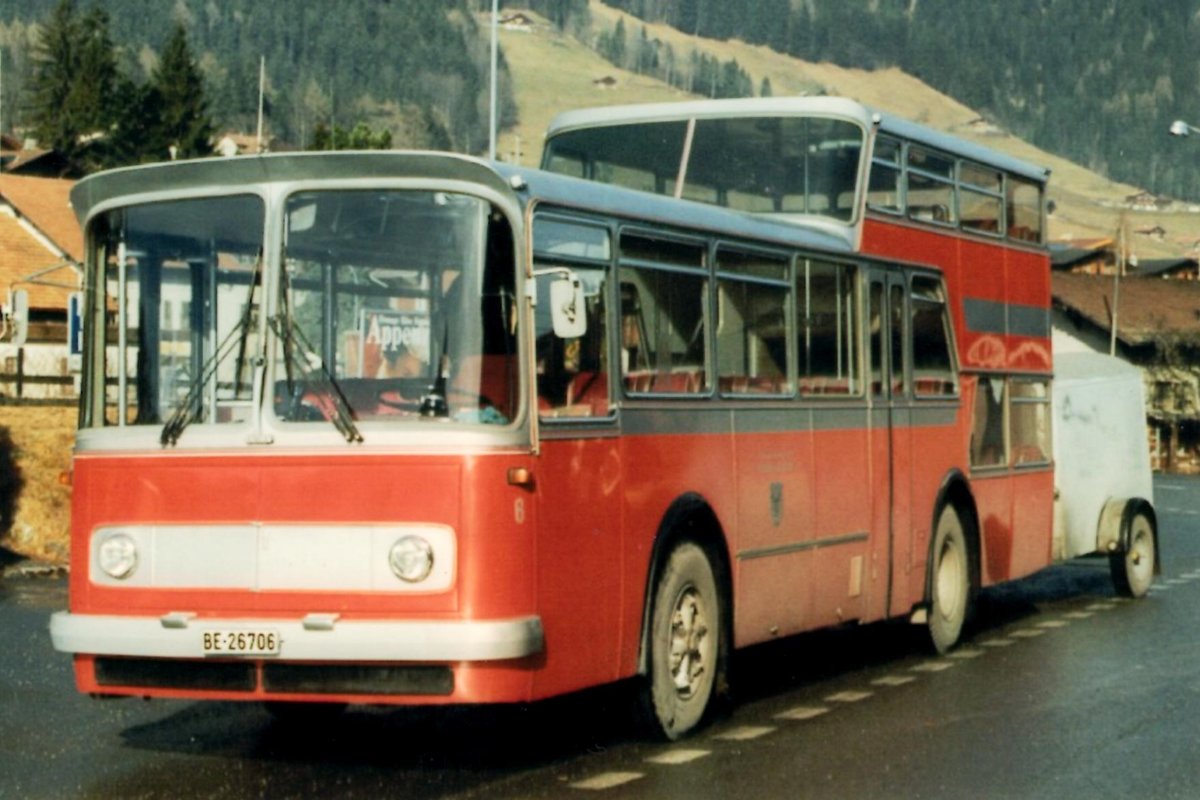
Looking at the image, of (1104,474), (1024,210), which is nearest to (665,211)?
(1024,210)

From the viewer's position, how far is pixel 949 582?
1608 cm

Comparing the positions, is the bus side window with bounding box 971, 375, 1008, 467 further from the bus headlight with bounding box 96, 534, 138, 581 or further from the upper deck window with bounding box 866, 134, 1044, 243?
the bus headlight with bounding box 96, 534, 138, 581

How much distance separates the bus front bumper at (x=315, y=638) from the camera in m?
9.44

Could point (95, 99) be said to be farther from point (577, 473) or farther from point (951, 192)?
point (577, 473)

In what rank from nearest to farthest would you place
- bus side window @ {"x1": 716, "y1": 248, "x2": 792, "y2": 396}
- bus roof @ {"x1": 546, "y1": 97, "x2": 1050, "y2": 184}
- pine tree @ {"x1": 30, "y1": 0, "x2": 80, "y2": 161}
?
bus side window @ {"x1": 716, "y1": 248, "x2": 792, "y2": 396} < bus roof @ {"x1": 546, "y1": 97, "x2": 1050, "y2": 184} < pine tree @ {"x1": 30, "y1": 0, "x2": 80, "y2": 161}

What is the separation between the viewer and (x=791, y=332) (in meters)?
13.1

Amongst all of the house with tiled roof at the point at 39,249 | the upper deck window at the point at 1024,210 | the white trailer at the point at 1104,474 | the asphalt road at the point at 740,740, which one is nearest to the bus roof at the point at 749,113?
the upper deck window at the point at 1024,210

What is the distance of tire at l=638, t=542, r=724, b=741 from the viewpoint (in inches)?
434

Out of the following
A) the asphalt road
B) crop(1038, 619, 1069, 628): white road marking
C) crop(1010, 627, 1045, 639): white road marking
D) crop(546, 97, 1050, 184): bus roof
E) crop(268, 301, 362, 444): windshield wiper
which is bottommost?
crop(1038, 619, 1069, 628): white road marking

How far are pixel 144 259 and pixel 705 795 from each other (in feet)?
11.4

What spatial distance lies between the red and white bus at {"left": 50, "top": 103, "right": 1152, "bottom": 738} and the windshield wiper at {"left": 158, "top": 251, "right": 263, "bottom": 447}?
0.01 m

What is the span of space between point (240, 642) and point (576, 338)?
2.01 meters

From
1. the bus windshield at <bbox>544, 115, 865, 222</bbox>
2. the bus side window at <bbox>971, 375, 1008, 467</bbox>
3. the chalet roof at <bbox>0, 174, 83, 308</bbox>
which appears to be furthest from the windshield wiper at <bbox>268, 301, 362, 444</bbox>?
the chalet roof at <bbox>0, 174, 83, 308</bbox>

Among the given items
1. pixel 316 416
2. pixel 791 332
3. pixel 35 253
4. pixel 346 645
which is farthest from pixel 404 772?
pixel 35 253
